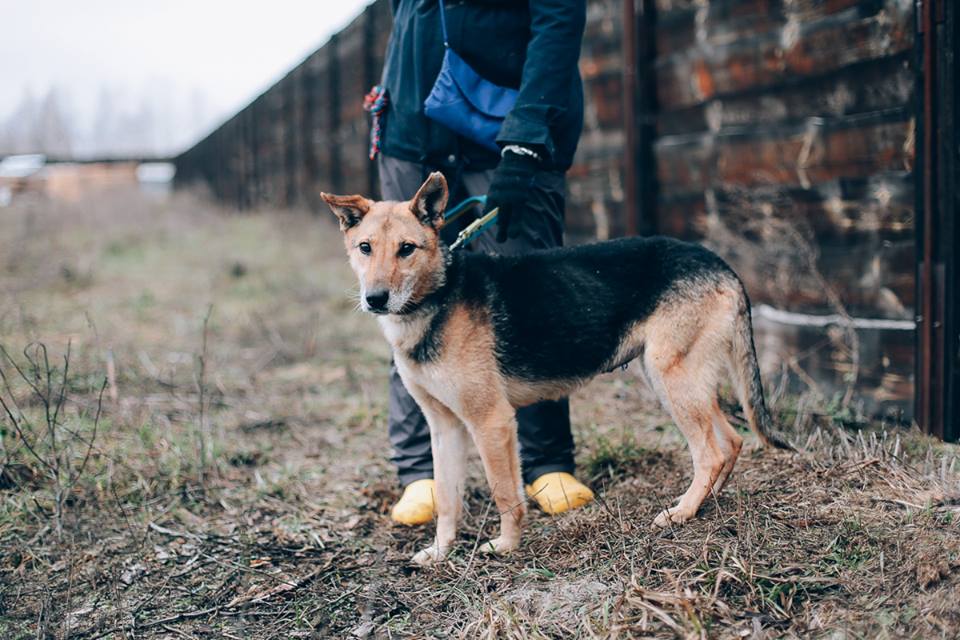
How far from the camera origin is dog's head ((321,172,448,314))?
A: 278 centimetres

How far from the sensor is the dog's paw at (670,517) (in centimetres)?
265

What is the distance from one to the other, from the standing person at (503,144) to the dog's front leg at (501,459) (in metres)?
0.27

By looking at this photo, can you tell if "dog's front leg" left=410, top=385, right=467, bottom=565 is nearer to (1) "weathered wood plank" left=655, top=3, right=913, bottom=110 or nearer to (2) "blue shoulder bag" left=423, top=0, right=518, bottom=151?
(2) "blue shoulder bag" left=423, top=0, right=518, bottom=151

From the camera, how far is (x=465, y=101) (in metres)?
3.14

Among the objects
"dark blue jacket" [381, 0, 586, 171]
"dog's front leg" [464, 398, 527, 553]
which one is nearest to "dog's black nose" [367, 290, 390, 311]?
"dog's front leg" [464, 398, 527, 553]

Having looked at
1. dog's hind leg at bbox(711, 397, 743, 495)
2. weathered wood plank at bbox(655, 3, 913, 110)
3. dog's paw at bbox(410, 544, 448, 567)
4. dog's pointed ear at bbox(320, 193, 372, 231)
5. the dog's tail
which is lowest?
dog's paw at bbox(410, 544, 448, 567)

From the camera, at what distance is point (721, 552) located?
2.38 meters

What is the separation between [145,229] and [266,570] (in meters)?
14.7

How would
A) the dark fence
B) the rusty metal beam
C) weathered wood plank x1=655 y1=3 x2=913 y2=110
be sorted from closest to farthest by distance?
the rusty metal beam < weathered wood plank x1=655 y1=3 x2=913 y2=110 < the dark fence

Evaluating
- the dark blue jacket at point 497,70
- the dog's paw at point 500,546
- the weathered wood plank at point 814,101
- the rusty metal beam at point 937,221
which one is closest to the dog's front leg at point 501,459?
the dog's paw at point 500,546

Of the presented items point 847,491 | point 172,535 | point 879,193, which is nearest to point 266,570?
point 172,535

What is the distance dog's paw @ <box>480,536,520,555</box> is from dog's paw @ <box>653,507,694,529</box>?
1.73ft

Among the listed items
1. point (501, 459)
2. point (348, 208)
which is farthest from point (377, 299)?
point (501, 459)

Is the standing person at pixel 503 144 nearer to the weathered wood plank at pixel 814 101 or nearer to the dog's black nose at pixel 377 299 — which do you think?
the dog's black nose at pixel 377 299
